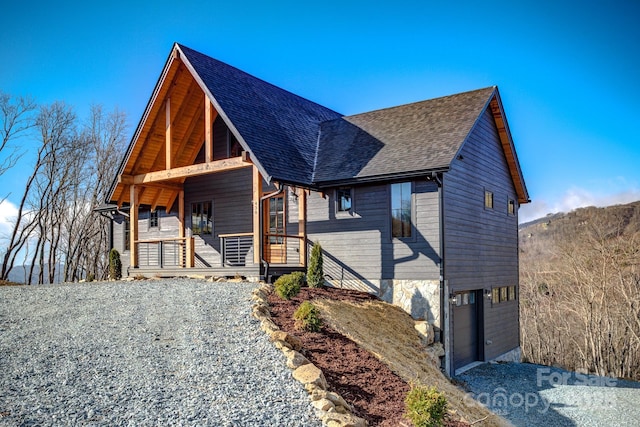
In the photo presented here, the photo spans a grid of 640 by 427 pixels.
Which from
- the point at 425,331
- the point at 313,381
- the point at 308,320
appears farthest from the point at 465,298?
the point at 313,381

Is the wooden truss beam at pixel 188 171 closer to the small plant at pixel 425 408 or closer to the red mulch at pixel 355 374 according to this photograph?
the red mulch at pixel 355 374

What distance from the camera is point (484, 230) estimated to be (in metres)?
16.7

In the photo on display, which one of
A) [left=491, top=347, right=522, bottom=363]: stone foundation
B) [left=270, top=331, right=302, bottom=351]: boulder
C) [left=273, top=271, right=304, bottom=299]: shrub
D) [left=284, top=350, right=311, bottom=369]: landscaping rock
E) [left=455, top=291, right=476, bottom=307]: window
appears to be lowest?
[left=491, top=347, right=522, bottom=363]: stone foundation

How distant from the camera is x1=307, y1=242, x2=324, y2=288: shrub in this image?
1428 centimetres

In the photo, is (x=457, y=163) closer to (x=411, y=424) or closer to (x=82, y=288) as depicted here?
(x=411, y=424)

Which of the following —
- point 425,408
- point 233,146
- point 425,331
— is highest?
point 233,146

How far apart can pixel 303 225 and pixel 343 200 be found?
1399 mm

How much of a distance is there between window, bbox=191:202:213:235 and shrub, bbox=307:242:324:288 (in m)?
4.98

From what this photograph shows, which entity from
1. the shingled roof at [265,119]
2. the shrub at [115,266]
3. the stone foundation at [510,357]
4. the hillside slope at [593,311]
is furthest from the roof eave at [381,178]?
the hillside slope at [593,311]

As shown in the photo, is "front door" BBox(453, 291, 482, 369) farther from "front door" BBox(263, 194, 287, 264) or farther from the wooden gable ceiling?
the wooden gable ceiling

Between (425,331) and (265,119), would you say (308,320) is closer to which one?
(425,331)

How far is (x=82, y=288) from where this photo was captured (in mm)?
13680

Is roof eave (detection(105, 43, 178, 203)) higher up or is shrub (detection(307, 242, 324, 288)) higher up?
roof eave (detection(105, 43, 178, 203))

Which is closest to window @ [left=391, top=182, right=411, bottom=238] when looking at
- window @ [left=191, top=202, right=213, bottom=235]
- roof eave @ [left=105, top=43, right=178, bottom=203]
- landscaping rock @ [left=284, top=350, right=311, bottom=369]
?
window @ [left=191, top=202, right=213, bottom=235]
